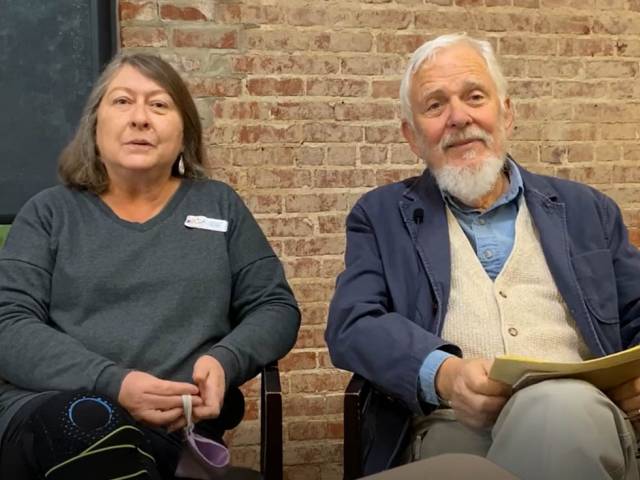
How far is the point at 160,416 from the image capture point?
1.73 meters

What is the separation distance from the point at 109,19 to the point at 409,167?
1128 mm

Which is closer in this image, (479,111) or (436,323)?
(436,323)

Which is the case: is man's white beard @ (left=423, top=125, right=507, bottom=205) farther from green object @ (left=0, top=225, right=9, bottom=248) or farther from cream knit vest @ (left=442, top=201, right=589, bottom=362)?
green object @ (left=0, top=225, right=9, bottom=248)

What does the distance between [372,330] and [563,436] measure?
527 mm

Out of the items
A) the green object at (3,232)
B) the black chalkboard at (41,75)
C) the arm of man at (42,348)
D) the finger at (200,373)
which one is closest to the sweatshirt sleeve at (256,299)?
the finger at (200,373)

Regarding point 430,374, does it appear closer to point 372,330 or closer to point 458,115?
point 372,330

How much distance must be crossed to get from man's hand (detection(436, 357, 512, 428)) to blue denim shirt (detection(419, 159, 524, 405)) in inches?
14.5

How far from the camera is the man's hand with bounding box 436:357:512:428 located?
5.27 ft

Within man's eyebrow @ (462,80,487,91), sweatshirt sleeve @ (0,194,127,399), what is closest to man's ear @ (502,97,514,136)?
man's eyebrow @ (462,80,487,91)

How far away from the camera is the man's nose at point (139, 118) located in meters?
2.00

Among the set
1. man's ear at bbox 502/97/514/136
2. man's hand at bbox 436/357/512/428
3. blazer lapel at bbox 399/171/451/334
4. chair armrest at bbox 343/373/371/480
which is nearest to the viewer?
man's hand at bbox 436/357/512/428

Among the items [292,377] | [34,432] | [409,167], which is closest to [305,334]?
Result: [292,377]

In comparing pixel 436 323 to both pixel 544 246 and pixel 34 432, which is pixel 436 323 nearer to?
pixel 544 246

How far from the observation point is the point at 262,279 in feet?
6.74
